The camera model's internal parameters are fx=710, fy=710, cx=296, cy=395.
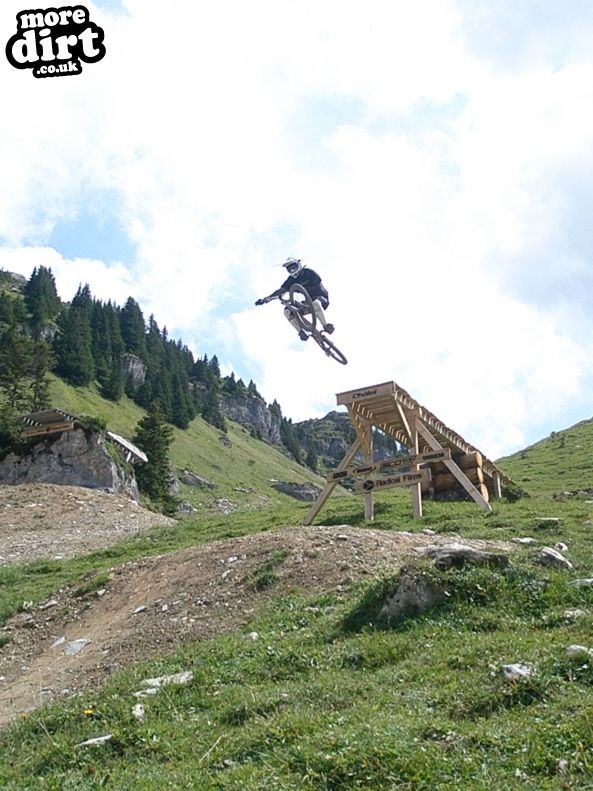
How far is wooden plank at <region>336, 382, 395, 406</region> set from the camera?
25.6 metres

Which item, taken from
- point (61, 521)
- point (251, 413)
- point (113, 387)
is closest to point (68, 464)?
point (61, 521)

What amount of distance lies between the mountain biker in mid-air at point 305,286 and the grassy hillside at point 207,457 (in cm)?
5533

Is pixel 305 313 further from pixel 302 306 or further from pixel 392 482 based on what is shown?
pixel 392 482

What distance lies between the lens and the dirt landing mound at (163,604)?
12289mm

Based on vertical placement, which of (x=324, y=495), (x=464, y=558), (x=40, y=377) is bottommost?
(x=464, y=558)

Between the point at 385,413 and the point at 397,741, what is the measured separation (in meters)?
21.2

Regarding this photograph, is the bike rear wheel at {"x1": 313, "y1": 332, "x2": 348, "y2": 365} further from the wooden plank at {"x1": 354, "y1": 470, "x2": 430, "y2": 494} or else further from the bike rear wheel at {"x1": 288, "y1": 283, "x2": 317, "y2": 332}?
the wooden plank at {"x1": 354, "y1": 470, "x2": 430, "y2": 494}

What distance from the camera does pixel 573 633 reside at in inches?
356

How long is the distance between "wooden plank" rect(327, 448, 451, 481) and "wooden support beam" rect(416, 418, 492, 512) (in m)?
0.30

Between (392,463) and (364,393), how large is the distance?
9.05 ft

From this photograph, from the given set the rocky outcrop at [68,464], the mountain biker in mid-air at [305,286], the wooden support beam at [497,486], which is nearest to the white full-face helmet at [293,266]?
the mountain biker in mid-air at [305,286]

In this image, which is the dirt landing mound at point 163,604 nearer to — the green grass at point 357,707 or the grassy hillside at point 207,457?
the green grass at point 357,707

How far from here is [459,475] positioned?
25.8 meters

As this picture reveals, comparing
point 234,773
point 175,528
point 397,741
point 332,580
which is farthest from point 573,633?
point 175,528
